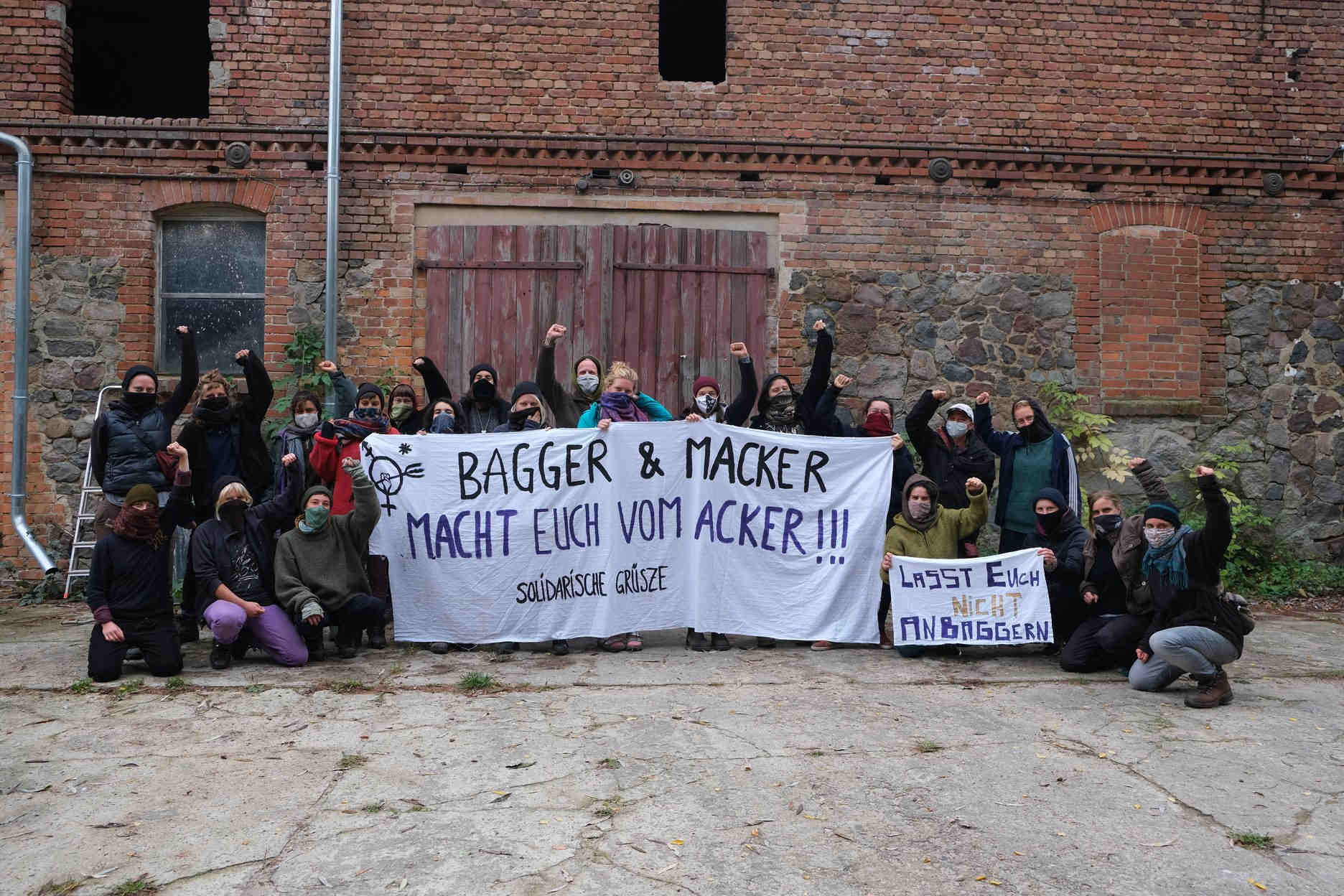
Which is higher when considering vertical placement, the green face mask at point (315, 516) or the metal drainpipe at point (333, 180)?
the metal drainpipe at point (333, 180)

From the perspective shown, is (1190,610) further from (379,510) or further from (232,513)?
(232,513)

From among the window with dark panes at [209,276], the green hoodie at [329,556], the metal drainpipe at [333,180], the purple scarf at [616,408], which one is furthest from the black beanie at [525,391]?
the window with dark panes at [209,276]

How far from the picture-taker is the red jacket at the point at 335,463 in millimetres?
6258

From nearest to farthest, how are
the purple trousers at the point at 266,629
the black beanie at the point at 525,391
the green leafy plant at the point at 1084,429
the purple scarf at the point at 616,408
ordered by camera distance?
the purple trousers at the point at 266,629, the purple scarf at the point at 616,408, the black beanie at the point at 525,391, the green leafy plant at the point at 1084,429

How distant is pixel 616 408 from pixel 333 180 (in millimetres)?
3699

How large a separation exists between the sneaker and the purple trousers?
0.05 m

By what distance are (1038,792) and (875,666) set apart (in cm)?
199

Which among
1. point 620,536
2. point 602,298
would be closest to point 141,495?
point 620,536

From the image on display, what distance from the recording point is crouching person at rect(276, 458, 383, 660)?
229 inches

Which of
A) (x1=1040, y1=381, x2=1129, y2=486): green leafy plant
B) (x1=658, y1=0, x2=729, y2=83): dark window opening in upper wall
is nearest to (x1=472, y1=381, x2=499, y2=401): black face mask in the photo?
(x1=1040, y1=381, x2=1129, y2=486): green leafy plant

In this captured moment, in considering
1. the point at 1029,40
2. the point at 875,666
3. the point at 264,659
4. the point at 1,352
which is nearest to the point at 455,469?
the point at 264,659

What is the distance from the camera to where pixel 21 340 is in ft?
27.1

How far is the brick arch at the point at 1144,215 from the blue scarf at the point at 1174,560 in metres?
4.60

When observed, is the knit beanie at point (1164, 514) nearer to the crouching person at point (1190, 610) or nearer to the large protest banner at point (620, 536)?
the crouching person at point (1190, 610)
